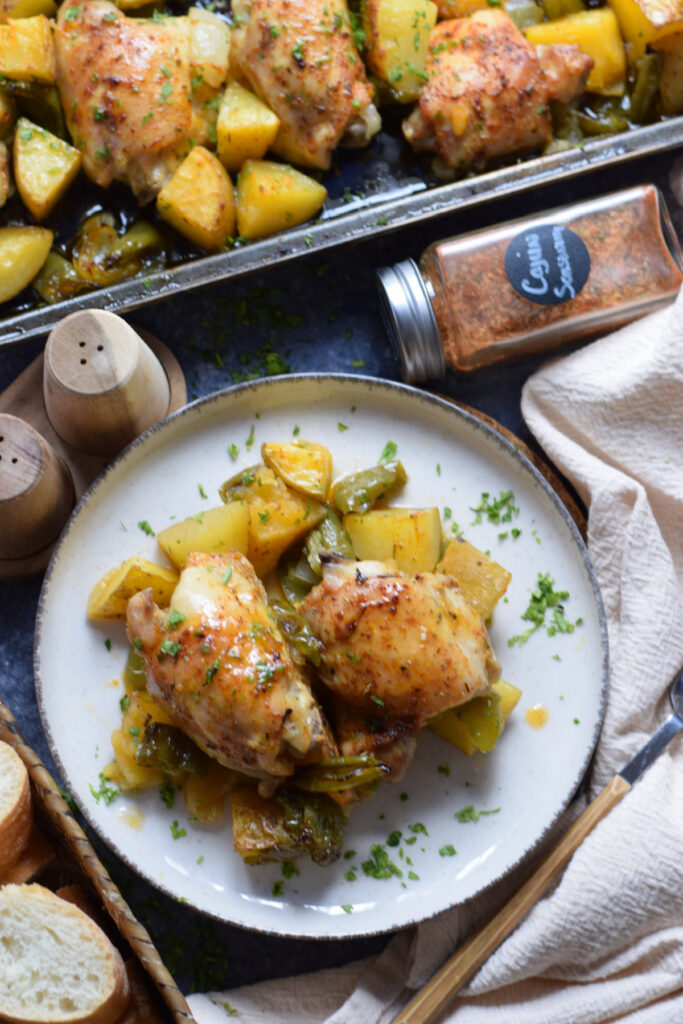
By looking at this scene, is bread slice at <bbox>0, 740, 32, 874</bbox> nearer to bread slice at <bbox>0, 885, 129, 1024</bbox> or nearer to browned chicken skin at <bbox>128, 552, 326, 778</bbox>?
bread slice at <bbox>0, 885, 129, 1024</bbox>

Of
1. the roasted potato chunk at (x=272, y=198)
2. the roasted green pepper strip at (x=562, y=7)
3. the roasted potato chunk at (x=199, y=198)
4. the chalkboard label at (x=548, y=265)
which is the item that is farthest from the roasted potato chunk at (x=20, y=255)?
the roasted green pepper strip at (x=562, y=7)

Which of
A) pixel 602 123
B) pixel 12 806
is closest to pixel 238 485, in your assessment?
pixel 12 806

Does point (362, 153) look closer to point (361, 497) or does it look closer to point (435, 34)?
point (435, 34)

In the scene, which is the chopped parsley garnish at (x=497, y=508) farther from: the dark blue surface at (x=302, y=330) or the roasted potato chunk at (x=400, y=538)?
the dark blue surface at (x=302, y=330)

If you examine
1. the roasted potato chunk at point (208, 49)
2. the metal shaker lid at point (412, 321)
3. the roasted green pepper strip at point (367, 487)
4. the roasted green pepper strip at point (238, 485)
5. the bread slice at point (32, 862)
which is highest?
the roasted potato chunk at point (208, 49)

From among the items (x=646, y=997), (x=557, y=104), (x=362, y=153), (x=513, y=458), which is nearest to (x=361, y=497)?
(x=513, y=458)
